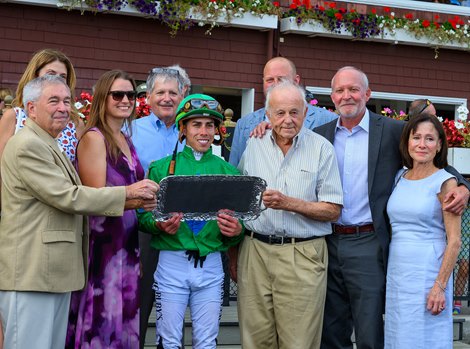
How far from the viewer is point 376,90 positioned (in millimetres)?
14422

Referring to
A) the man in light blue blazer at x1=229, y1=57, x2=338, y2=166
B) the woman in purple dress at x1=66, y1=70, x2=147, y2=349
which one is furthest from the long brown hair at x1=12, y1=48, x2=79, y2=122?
the man in light blue blazer at x1=229, y1=57, x2=338, y2=166

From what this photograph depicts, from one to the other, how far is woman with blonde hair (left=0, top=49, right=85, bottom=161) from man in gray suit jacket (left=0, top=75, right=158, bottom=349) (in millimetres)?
635

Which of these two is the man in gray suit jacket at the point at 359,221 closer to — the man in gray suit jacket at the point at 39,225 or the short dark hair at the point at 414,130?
the short dark hair at the point at 414,130

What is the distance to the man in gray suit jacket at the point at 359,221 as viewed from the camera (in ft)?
17.0

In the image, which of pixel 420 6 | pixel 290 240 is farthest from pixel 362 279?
pixel 420 6

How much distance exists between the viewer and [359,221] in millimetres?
5215

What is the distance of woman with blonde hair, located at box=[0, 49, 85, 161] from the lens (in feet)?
16.6

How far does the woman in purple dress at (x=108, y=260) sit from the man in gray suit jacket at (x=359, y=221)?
1.30m

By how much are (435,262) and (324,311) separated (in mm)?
820

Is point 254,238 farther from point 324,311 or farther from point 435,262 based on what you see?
point 435,262

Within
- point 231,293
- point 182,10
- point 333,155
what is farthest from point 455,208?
point 182,10

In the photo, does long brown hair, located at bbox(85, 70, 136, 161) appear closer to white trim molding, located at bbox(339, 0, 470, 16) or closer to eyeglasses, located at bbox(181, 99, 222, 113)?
eyeglasses, located at bbox(181, 99, 222, 113)

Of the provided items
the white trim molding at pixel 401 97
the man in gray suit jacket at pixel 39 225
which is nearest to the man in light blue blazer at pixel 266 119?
the man in gray suit jacket at pixel 39 225

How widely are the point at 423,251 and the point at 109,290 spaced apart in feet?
6.24
